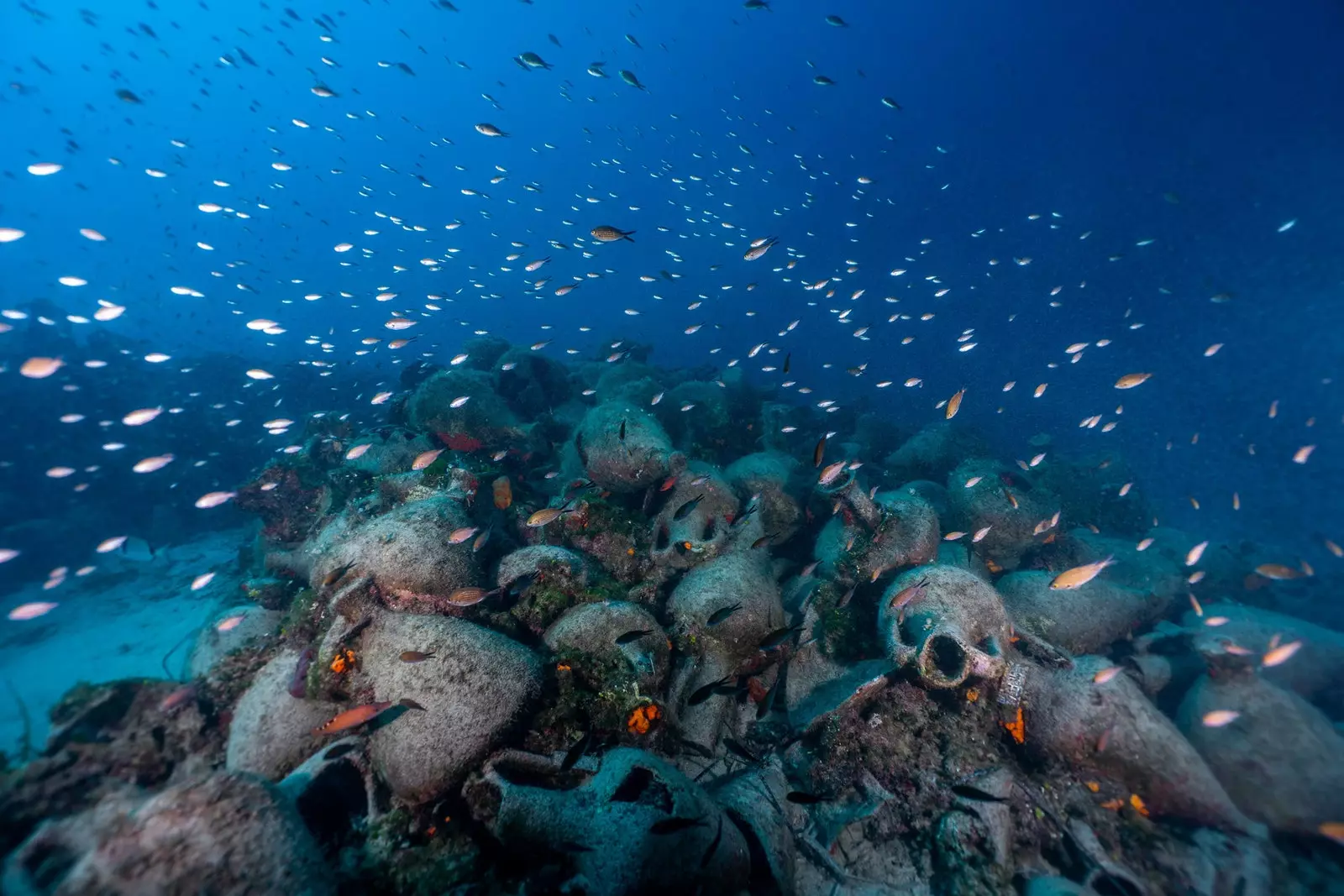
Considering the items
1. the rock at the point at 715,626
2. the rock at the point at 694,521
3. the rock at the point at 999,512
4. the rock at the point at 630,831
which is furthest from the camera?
the rock at the point at 999,512

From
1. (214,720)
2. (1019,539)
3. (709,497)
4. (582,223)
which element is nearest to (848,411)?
(1019,539)

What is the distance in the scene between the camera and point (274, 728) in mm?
5059

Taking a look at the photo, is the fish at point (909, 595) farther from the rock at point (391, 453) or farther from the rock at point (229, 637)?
the rock at point (391, 453)

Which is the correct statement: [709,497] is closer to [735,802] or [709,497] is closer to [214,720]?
[735,802]

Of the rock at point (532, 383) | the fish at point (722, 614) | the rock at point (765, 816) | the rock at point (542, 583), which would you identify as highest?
the rock at point (532, 383)

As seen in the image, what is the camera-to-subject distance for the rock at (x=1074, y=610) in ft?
25.7

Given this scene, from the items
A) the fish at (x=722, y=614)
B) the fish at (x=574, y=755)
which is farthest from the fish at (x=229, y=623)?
the fish at (x=722, y=614)

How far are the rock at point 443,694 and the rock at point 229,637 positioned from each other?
2.65m

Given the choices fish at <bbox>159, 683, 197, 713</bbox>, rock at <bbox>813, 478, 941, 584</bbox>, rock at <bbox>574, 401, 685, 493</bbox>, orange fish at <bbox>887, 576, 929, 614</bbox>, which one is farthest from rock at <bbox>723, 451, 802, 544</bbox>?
fish at <bbox>159, 683, 197, 713</bbox>

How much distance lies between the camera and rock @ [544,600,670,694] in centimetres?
546

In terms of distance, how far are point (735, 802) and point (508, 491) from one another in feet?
20.6

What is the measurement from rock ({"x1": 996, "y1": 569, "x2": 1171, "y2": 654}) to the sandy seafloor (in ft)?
49.8

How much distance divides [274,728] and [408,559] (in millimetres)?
2009

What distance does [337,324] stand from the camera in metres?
120
